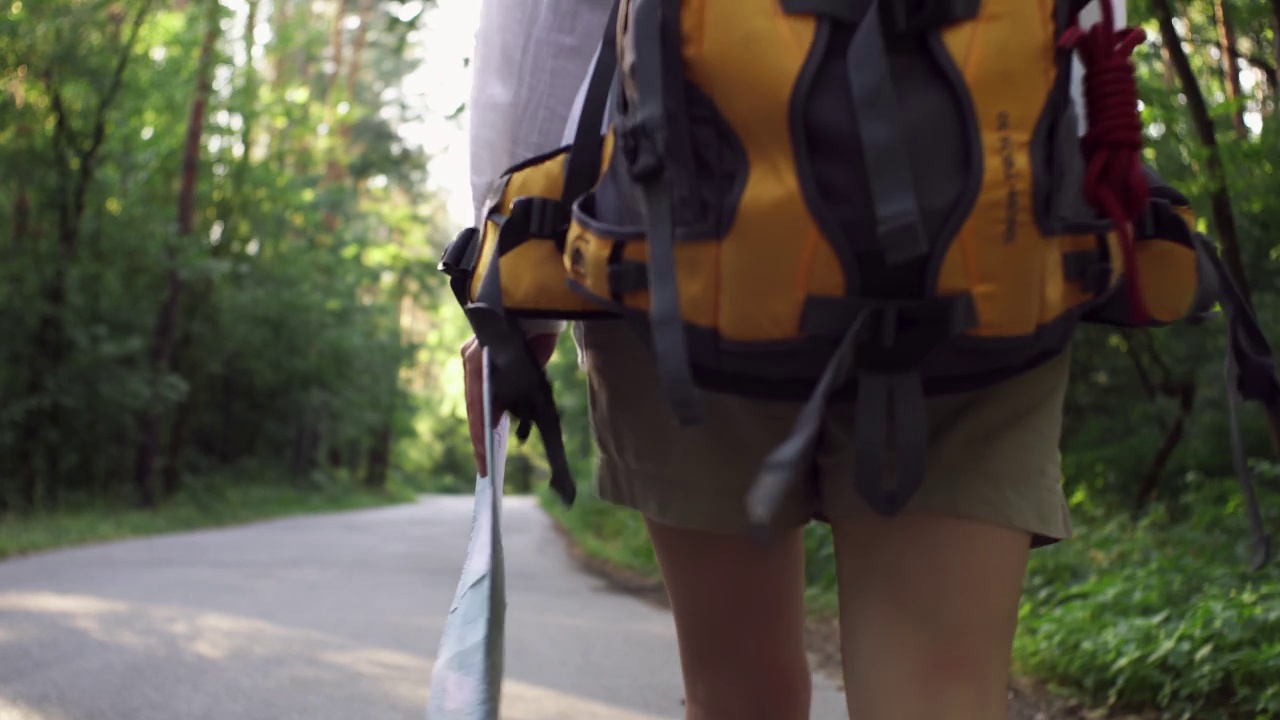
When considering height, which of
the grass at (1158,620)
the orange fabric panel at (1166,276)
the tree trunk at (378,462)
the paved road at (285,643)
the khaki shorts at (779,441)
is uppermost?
the orange fabric panel at (1166,276)

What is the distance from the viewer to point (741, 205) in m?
1.25

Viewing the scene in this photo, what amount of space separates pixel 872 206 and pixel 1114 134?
287 millimetres

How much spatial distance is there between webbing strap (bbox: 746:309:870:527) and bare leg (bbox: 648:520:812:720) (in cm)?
44

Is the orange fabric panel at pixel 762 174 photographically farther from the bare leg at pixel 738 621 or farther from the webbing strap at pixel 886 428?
the bare leg at pixel 738 621

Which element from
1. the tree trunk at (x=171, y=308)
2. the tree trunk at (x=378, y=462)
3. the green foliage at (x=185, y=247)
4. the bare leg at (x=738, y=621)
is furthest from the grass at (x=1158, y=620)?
the tree trunk at (x=378, y=462)

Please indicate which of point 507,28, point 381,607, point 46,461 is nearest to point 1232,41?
point 381,607

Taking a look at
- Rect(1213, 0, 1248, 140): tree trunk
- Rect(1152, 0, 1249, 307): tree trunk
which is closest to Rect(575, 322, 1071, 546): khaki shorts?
Rect(1152, 0, 1249, 307): tree trunk

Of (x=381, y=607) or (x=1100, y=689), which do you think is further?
(x=381, y=607)

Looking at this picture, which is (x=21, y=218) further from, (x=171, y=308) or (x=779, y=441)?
(x=779, y=441)

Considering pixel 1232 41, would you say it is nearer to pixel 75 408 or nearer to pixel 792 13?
pixel 792 13

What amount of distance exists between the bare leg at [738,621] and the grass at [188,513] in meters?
10.7

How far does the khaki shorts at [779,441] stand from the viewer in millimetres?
1392

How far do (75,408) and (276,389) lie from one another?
13.2m

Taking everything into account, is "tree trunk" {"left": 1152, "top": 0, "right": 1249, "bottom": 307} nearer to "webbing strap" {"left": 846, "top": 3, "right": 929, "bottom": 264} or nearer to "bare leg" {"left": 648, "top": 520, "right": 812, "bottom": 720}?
"bare leg" {"left": 648, "top": 520, "right": 812, "bottom": 720}
